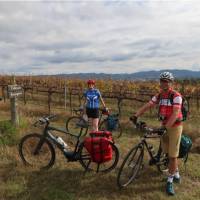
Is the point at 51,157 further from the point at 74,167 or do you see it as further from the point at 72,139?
the point at 72,139

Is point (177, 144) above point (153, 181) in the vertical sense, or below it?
above

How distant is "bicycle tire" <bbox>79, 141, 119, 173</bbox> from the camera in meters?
5.62

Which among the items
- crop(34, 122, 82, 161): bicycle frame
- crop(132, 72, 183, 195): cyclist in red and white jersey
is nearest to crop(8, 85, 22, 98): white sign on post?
crop(34, 122, 82, 161): bicycle frame

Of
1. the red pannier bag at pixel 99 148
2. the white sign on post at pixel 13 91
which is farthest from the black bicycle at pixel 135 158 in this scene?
the white sign on post at pixel 13 91

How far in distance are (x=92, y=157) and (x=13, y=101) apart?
374 centimetres

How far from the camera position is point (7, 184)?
5.18 m

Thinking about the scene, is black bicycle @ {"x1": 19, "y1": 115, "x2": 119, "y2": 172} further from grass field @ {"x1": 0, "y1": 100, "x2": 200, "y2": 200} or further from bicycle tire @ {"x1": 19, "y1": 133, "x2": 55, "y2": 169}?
grass field @ {"x1": 0, "y1": 100, "x2": 200, "y2": 200}

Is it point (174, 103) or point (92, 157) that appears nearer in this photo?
point (174, 103)

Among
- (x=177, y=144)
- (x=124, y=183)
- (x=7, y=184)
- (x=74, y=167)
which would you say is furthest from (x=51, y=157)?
(x=177, y=144)

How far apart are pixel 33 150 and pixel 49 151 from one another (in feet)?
1.00

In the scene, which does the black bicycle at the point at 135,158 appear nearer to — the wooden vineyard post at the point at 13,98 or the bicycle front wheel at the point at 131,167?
the bicycle front wheel at the point at 131,167

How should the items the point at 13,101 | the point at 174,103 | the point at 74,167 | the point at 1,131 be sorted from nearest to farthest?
1. the point at 174,103
2. the point at 74,167
3. the point at 1,131
4. the point at 13,101

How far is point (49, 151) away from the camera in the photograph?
233 inches

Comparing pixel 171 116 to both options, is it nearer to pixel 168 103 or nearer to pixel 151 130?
pixel 168 103
